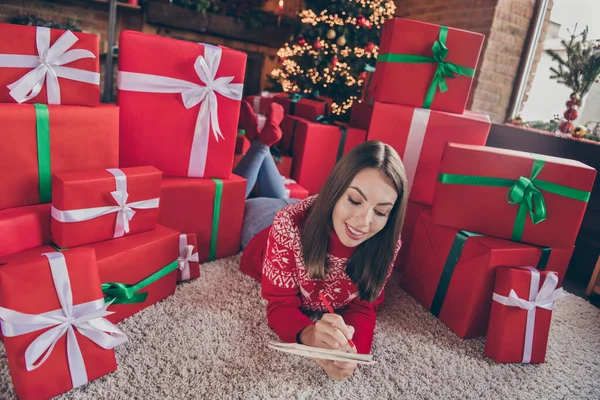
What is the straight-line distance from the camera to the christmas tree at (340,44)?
364 cm

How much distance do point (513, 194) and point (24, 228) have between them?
1.57 metres

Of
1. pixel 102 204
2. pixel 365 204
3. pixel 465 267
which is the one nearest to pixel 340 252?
pixel 365 204

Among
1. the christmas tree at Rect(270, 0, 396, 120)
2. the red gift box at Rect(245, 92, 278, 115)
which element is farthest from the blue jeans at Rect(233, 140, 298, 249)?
the christmas tree at Rect(270, 0, 396, 120)

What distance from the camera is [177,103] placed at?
151 cm

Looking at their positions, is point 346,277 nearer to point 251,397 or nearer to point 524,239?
point 251,397

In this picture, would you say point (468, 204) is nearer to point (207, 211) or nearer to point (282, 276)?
point (282, 276)

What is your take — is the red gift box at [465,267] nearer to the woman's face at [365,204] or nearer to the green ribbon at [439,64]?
the woman's face at [365,204]

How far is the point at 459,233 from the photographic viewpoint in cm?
147

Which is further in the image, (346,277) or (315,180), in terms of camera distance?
(315,180)

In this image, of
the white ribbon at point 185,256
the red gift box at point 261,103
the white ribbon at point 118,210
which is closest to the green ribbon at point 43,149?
the white ribbon at point 118,210

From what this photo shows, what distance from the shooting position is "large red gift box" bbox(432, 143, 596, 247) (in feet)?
4.68

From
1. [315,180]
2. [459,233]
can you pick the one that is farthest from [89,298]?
[315,180]

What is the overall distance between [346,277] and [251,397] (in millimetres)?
463

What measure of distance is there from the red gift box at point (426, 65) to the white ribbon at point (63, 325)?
1456 mm
